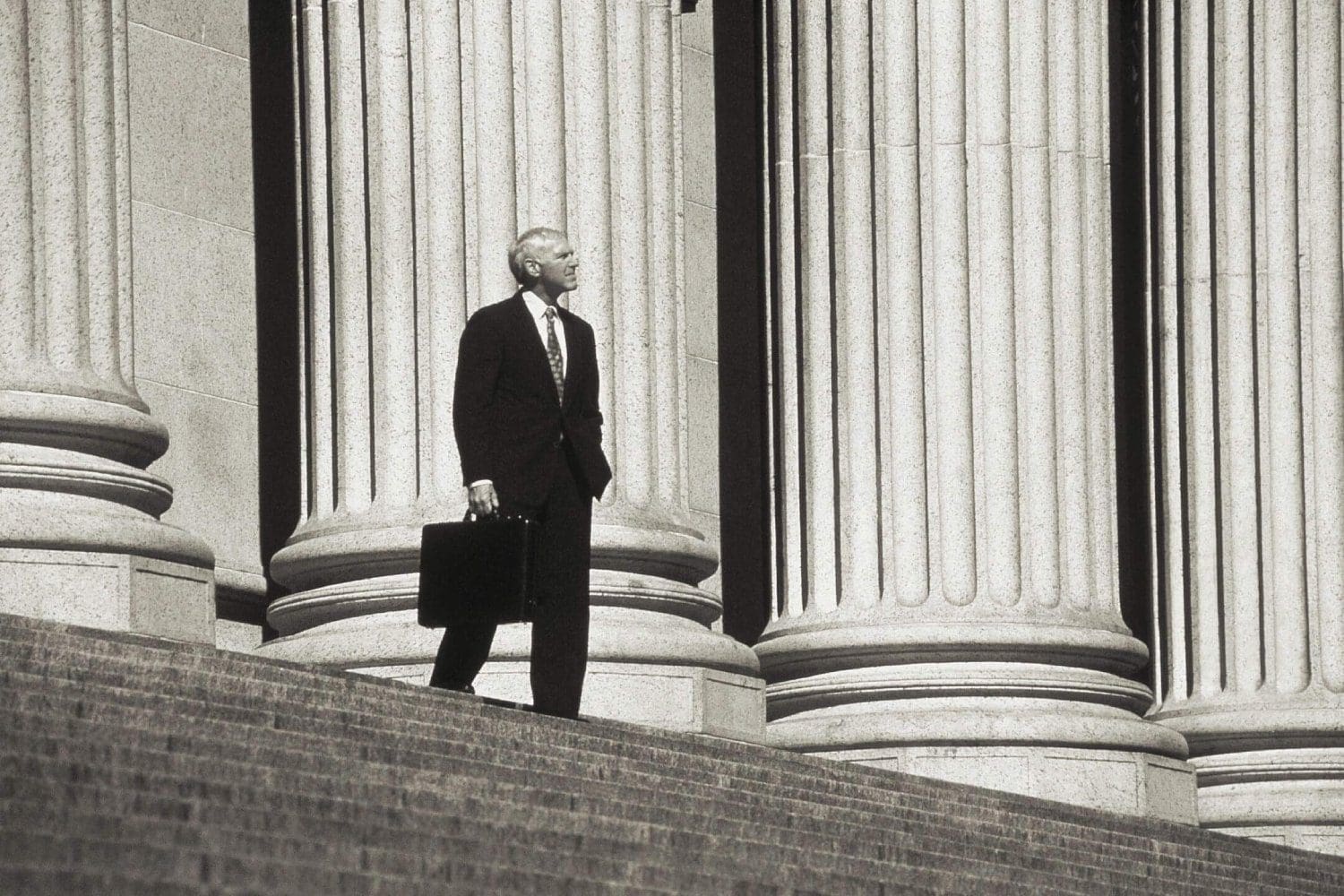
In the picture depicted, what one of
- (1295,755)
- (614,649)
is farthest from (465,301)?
(1295,755)

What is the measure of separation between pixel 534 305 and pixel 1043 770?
7125 mm

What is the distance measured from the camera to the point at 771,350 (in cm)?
2436

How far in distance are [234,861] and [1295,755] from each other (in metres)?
16.8

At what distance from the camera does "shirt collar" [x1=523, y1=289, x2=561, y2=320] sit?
616 inches

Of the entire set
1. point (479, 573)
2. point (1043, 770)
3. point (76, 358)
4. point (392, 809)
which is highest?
point (76, 358)

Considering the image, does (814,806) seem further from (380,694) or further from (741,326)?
(741,326)

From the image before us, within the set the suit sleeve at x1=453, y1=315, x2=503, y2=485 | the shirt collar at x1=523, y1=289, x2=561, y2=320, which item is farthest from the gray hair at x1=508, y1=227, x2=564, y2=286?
the suit sleeve at x1=453, y1=315, x2=503, y2=485

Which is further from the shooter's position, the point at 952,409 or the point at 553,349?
the point at 952,409

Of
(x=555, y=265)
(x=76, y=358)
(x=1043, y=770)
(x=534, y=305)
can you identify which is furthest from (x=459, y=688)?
(x=1043, y=770)

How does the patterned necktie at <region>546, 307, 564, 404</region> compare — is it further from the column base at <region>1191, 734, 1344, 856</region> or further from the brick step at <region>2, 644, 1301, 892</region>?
the column base at <region>1191, 734, 1344, 856</region>

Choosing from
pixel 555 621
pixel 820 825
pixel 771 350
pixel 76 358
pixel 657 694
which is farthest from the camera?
pixel 771 350

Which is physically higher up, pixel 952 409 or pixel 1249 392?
pixel 1249 392

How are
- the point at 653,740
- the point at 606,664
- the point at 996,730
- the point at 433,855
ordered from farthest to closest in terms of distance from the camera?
the point at 996,730
the point at 606,664
the point at 653,740
the point at 433,855

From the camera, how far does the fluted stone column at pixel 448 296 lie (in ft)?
62.7
